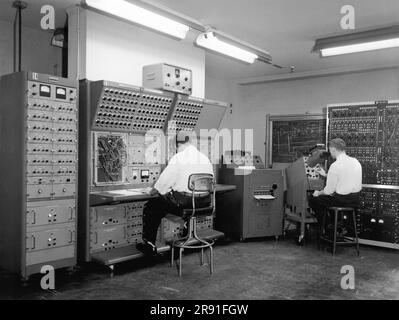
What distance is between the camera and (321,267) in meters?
4.13

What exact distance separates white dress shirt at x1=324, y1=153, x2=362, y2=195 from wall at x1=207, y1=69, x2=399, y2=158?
104 inches

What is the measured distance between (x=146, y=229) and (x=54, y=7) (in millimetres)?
2568

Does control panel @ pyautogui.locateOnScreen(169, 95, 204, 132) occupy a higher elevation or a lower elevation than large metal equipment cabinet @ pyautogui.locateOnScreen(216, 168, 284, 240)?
higher

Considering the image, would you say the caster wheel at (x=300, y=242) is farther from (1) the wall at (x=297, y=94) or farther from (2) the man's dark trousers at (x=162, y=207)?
(1) the wall at (x=297, y=94)

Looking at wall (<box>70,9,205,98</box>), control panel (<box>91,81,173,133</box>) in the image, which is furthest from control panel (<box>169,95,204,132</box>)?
wall (<box>70,9,205,98</box>)

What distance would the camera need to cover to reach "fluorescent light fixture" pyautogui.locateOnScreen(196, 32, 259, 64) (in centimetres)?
439

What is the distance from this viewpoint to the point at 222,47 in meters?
4.76

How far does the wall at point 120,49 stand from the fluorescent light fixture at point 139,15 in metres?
0.60

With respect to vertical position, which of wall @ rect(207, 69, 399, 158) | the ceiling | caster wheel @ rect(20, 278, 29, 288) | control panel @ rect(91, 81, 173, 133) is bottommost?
caster wheel @ rect(20, 278, 29, 288)

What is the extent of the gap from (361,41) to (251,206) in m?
2.48

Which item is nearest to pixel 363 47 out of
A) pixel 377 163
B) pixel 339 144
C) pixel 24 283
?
pixel 339 144

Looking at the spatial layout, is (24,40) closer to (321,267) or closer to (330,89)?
(321,267)

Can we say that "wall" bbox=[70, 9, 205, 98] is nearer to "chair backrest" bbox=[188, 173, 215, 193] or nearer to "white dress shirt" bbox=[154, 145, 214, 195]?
"white dress shirt" bbox=[154, 145, 214, 195]

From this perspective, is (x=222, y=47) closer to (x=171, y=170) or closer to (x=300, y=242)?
(x=171, y=170)
